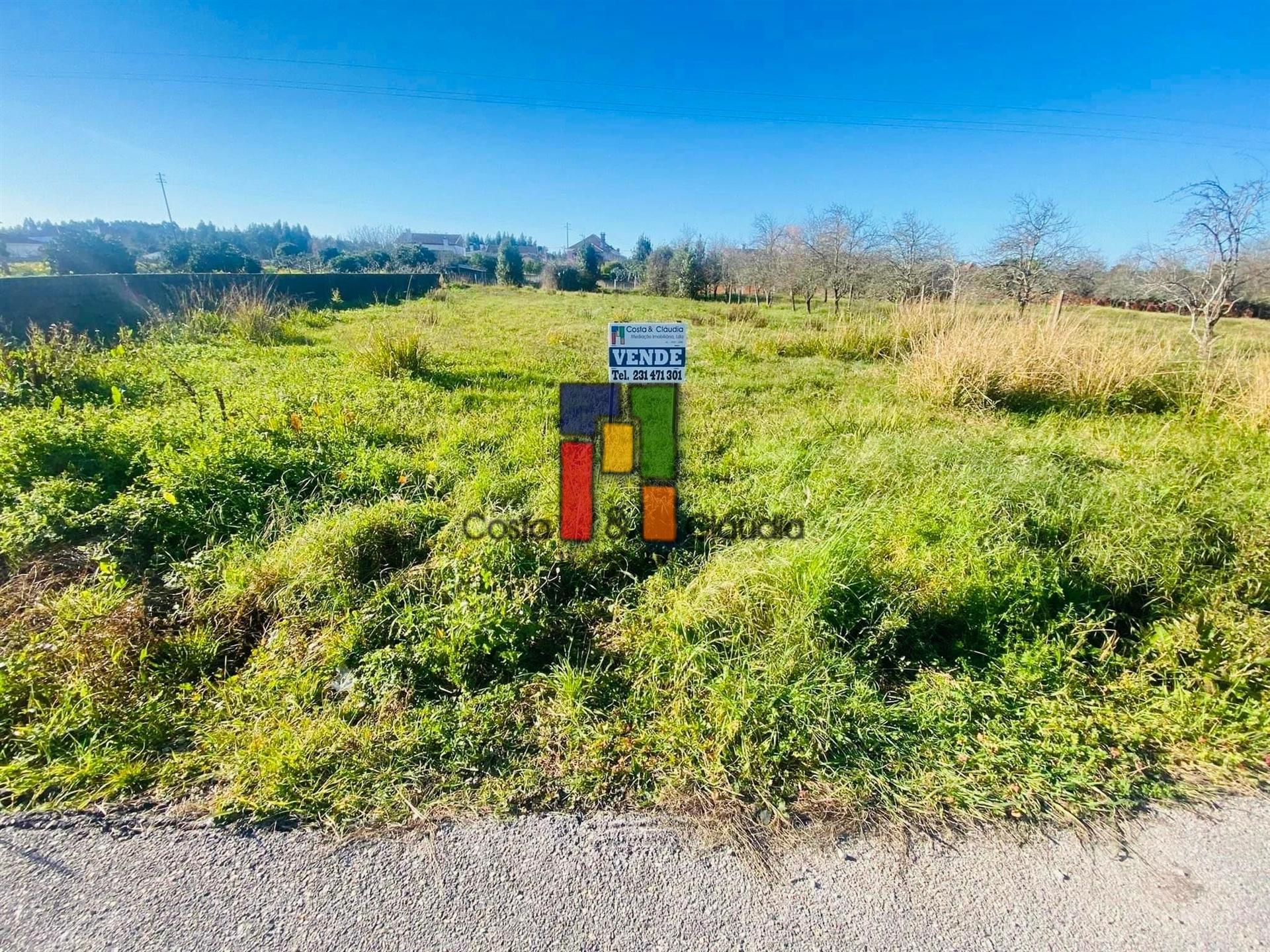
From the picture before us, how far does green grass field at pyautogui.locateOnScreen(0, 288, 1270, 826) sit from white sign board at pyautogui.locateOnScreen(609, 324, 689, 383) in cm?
86

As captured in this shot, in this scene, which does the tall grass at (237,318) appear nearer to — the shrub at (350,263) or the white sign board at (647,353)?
the white sign board at (647,353)

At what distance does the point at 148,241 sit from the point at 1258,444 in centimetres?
5195

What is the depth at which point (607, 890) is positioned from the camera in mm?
1403

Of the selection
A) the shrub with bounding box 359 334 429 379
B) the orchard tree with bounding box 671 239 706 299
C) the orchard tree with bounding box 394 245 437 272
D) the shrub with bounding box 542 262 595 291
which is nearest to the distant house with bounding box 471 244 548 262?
the orchard tree with bounding box 394 245 437 272

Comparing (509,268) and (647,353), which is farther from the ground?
(509,268)

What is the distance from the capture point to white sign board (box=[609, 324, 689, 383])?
2.56 metres

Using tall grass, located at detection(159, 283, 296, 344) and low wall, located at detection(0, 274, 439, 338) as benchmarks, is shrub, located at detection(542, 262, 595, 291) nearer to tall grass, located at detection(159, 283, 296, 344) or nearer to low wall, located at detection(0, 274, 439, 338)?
low wall, located at detection(0, 274, 439, 338)

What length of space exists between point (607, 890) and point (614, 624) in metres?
1.10

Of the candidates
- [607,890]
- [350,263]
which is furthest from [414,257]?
[607,890]

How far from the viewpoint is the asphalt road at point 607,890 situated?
1.30m

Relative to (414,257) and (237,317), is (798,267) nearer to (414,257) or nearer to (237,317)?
(237,317)

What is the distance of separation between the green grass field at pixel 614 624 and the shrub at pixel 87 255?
1862 centimetres

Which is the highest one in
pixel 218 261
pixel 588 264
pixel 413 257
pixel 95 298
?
pixel 413 257

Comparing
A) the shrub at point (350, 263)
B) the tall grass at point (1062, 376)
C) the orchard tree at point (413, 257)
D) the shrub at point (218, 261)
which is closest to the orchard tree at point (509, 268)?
the orchard tree at point (413, 257)
